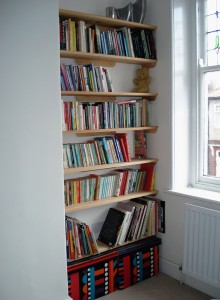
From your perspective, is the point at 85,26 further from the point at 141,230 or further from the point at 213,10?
the point at 141,230

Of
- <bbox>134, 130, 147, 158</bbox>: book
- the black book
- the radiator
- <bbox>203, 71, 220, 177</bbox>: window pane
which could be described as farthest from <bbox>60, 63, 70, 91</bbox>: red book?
the radiator

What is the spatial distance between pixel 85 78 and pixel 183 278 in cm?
195

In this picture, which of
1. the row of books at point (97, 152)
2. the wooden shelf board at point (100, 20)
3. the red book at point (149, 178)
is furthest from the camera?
the red book at point (149, 178)

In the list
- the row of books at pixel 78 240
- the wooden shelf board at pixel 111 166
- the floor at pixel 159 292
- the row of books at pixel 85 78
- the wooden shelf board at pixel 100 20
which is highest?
the wooden shelf board at pixel 100 20

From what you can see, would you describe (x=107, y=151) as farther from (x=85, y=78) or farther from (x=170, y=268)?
(x=170, y=268)

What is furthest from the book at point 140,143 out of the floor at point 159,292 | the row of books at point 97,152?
the floor at point 159,292

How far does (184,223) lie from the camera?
108 inches

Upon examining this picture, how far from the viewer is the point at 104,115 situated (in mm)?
2668

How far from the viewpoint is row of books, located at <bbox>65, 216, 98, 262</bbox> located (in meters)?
2.47

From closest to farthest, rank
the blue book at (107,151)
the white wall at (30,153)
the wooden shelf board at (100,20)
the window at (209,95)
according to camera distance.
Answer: the white wall at (30,153) → the wooden shelf board at (100,20) → the blue book at (107,151) → the window at (209,95)

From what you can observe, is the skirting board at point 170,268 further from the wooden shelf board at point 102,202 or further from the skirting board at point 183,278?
the wooden shelf board at point 102,202

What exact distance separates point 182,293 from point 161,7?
2.52m

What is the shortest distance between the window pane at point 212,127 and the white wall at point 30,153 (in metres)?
1.47

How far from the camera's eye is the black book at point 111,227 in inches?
108
